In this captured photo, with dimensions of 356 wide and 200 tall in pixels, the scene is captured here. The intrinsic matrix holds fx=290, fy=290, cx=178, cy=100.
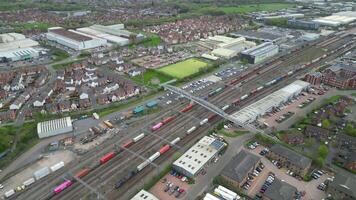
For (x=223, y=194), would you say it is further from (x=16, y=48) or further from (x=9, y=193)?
(x=16, y=48)

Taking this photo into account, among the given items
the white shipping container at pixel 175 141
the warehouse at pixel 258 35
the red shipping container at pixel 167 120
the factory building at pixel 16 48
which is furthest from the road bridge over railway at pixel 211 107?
the warehouse at pixel 258 35

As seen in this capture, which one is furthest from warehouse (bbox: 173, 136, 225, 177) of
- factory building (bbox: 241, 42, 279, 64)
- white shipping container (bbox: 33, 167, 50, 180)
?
factory building (bbox: 241, 42, 279, 64)

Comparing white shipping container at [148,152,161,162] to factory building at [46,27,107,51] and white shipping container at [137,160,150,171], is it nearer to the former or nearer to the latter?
white shipping container at [137,160,150,171]

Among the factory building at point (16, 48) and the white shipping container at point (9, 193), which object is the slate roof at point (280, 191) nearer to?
the white shipping container at point (9, 193)

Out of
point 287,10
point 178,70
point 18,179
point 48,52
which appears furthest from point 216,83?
point 287,10

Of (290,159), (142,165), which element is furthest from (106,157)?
(290,159)

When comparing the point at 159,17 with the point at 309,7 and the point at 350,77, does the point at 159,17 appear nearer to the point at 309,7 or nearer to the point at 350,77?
the point at 309,7
